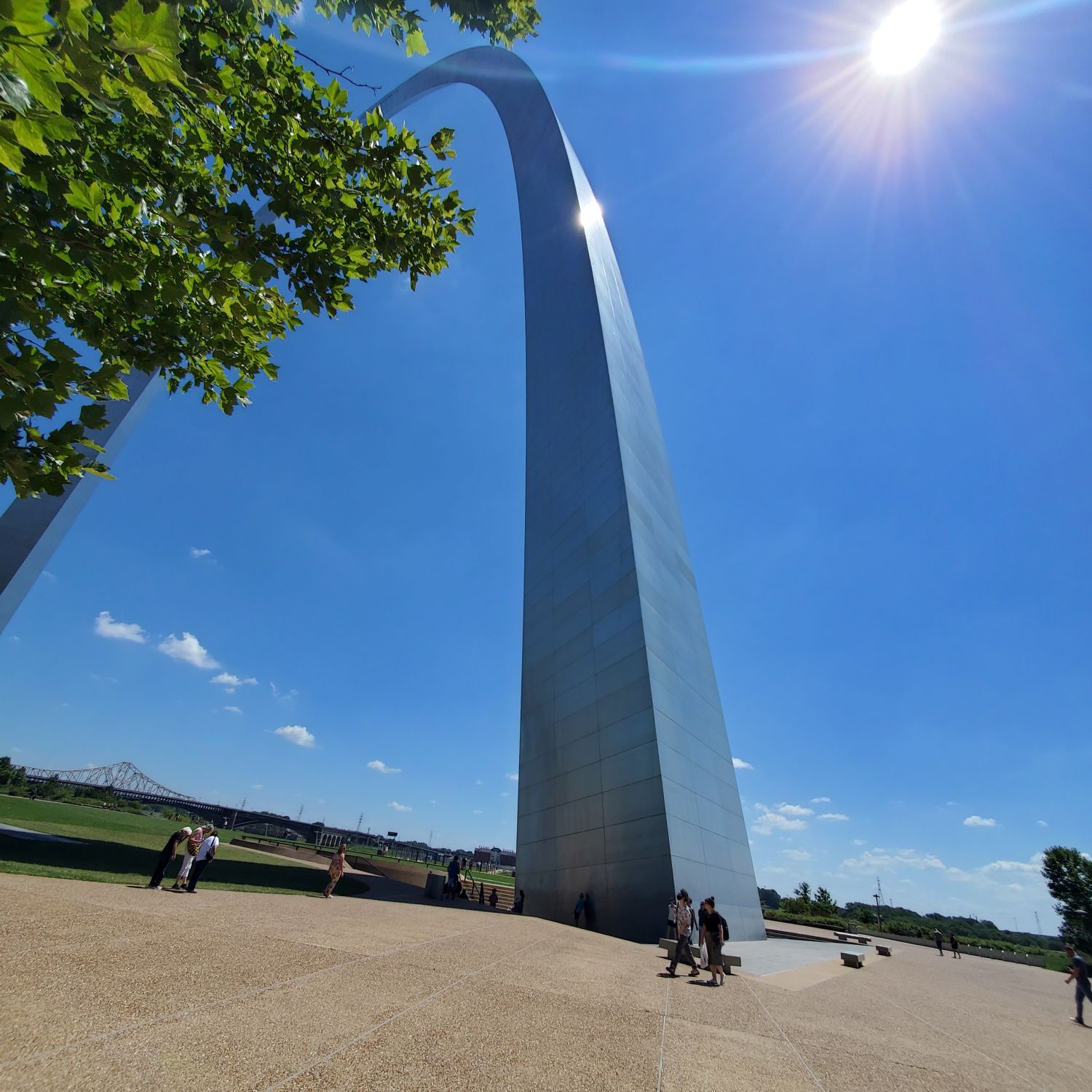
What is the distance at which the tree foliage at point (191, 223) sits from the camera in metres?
3.22

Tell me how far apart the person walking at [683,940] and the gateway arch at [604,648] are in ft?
12.6

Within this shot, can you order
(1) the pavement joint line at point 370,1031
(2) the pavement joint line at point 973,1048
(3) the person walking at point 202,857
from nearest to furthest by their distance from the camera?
(1) the pavement joint line at point 370,1031 → (2) the pavement joint line at point 973,1048 → (3) the person walking at point 202,857

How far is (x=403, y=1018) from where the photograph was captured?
430 cm

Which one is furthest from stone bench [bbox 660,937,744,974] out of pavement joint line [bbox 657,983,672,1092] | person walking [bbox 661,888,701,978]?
pavement joint line [bbox 657,983,672,1092]

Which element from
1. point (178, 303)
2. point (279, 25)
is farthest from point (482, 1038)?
point (279, 25)

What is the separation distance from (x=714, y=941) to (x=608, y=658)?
9.05 meters

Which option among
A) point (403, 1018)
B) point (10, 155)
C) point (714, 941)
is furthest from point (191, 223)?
point (714, 941)

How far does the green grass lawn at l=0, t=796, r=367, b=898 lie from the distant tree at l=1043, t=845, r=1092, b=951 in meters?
66.2

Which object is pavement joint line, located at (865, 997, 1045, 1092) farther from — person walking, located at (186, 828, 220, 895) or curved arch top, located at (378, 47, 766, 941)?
person walking, located at (186, 828, 220, 895)

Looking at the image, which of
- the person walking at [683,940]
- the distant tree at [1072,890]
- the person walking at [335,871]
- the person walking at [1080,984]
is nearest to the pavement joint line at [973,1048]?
the person walking at [683,940]

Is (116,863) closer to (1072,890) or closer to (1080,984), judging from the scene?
(1080,984)

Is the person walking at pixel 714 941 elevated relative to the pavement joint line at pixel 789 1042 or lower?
elevated

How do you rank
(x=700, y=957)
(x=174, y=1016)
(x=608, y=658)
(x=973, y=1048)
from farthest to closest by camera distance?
Result: (x=608, y=658)
(x=700, y=957)
(x=973, y=1048)
(x=174, y=1016)

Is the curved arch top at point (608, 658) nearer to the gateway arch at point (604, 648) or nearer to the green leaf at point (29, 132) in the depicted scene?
the gateway arch at point (604, 648)
